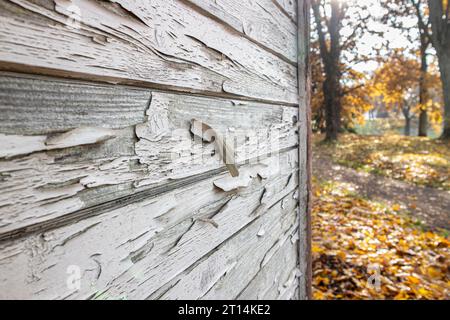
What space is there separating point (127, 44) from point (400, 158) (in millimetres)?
10573

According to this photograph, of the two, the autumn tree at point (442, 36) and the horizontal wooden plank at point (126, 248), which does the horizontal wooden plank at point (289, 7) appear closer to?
the horizontal wooden plank at point (126, 248)

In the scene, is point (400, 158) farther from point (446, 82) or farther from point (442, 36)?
point (442, 36)

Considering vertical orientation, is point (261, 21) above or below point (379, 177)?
above

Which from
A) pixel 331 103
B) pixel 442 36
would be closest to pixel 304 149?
pixel 442 36

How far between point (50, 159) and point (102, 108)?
0.16m

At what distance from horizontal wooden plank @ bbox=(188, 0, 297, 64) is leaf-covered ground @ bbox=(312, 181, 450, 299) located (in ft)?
9.13

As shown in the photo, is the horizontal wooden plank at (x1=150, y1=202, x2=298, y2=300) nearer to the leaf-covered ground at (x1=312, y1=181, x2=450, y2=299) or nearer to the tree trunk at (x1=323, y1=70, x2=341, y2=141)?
the leaf-covered ground at (x1=312, y1=181, x2=450, y2=299)

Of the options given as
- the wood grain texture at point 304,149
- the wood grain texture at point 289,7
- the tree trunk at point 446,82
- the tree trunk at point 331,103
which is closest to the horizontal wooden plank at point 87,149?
the wood grain texture at point 289,7

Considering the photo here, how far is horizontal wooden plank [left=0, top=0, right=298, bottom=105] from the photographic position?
1.62 feet

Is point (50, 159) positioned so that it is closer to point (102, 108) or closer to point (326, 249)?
point (102, 108)

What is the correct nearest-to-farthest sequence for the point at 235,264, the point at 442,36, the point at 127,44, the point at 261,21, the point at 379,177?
1. the point at 127,44
2. the point at 235,264
3. the point at 261,21
4. the point at 379,177
5. the point at 442,36

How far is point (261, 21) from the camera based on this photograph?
130 cm

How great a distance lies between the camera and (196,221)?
0.93 meters
